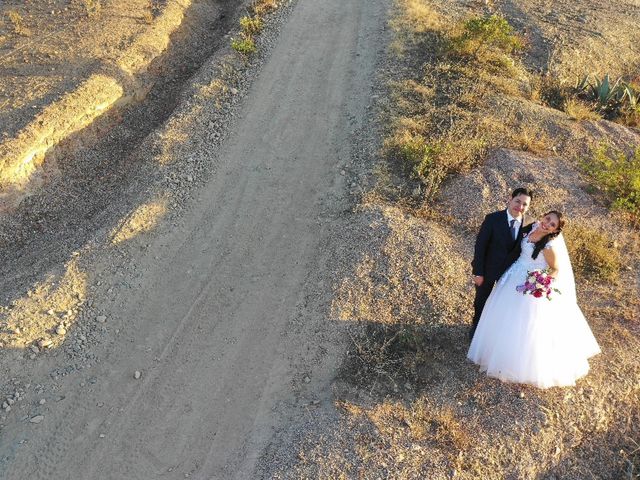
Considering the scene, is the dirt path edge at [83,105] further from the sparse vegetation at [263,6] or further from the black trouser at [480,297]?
the black trouser at [480,297]

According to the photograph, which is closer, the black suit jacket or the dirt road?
the black suit jacket

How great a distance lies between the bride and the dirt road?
1936 millimetres

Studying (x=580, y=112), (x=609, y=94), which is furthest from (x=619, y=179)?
(x=609, y=94)

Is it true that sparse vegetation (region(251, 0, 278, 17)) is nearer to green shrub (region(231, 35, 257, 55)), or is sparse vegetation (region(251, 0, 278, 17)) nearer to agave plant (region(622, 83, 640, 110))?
green shrub (region(231, 35, 257, 55))

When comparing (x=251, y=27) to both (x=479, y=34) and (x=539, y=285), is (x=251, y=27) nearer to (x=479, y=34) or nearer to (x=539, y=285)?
(x=479, y=34)

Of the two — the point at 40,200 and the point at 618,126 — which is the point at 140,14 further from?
the point at 618,126

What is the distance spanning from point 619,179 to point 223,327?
6487 mm

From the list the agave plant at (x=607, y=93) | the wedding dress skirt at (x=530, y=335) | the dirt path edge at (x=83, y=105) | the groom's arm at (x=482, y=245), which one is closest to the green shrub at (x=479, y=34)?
the agave plant at (x=607, y=93)

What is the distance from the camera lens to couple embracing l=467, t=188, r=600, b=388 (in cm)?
566

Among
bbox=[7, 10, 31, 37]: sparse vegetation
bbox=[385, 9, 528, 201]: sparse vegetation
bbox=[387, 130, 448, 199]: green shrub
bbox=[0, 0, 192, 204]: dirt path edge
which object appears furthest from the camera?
bbox=[7, 10, 31, 37]: sparse vegetation

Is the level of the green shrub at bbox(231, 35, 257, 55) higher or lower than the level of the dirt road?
higher

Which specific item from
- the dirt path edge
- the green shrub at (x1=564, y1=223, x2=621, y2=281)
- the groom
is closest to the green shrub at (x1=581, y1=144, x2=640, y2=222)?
the green shrub at (x1=564, y1=223, x2=621, y2=281)

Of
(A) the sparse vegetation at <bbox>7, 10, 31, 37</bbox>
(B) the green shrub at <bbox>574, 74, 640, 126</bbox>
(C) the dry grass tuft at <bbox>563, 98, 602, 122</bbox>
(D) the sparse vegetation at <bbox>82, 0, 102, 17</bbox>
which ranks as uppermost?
(B) the green shrub at <bbox>574, 74, 640, 126</bbox>

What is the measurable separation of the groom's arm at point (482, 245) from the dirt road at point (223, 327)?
6.68 ft
